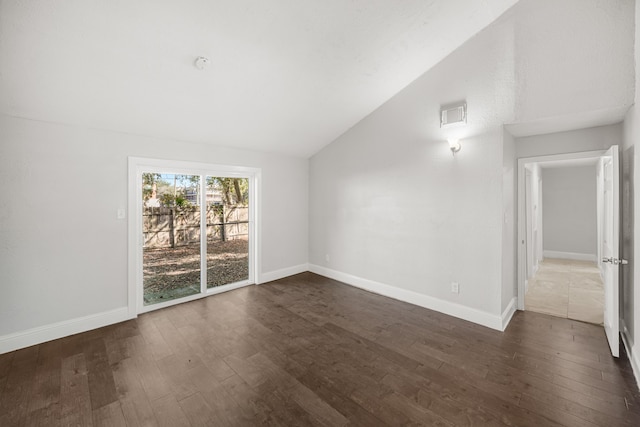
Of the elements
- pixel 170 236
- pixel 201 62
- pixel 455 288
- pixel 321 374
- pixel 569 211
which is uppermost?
pixel 201 62

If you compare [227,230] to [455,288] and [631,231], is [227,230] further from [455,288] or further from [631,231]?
[631,231]

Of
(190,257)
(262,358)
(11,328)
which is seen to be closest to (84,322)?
(11,328)

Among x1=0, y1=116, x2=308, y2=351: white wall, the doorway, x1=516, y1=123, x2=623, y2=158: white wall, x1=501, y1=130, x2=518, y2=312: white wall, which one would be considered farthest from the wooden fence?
the doorway

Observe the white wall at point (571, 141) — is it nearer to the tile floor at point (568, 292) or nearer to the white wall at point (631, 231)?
Answer: the white wall at point (631, 231)

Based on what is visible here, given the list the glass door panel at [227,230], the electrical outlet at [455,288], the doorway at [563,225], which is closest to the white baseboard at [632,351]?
the electrical outlet at [455,288]

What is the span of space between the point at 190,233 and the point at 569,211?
29.1 feet

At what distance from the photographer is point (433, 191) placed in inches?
141

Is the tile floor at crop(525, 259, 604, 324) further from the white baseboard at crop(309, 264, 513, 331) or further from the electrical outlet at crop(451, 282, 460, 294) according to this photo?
the electrical outlet at crop(451, 282, 460, 294)

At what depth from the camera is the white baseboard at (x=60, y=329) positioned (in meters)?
2.67

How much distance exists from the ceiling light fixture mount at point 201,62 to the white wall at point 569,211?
805 centimetres

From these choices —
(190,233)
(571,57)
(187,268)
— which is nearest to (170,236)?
(190,233)

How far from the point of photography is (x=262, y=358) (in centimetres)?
252

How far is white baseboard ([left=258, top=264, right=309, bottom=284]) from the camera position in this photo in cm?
480

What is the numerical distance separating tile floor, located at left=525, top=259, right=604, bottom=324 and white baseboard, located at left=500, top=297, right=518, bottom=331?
0.25 metres
